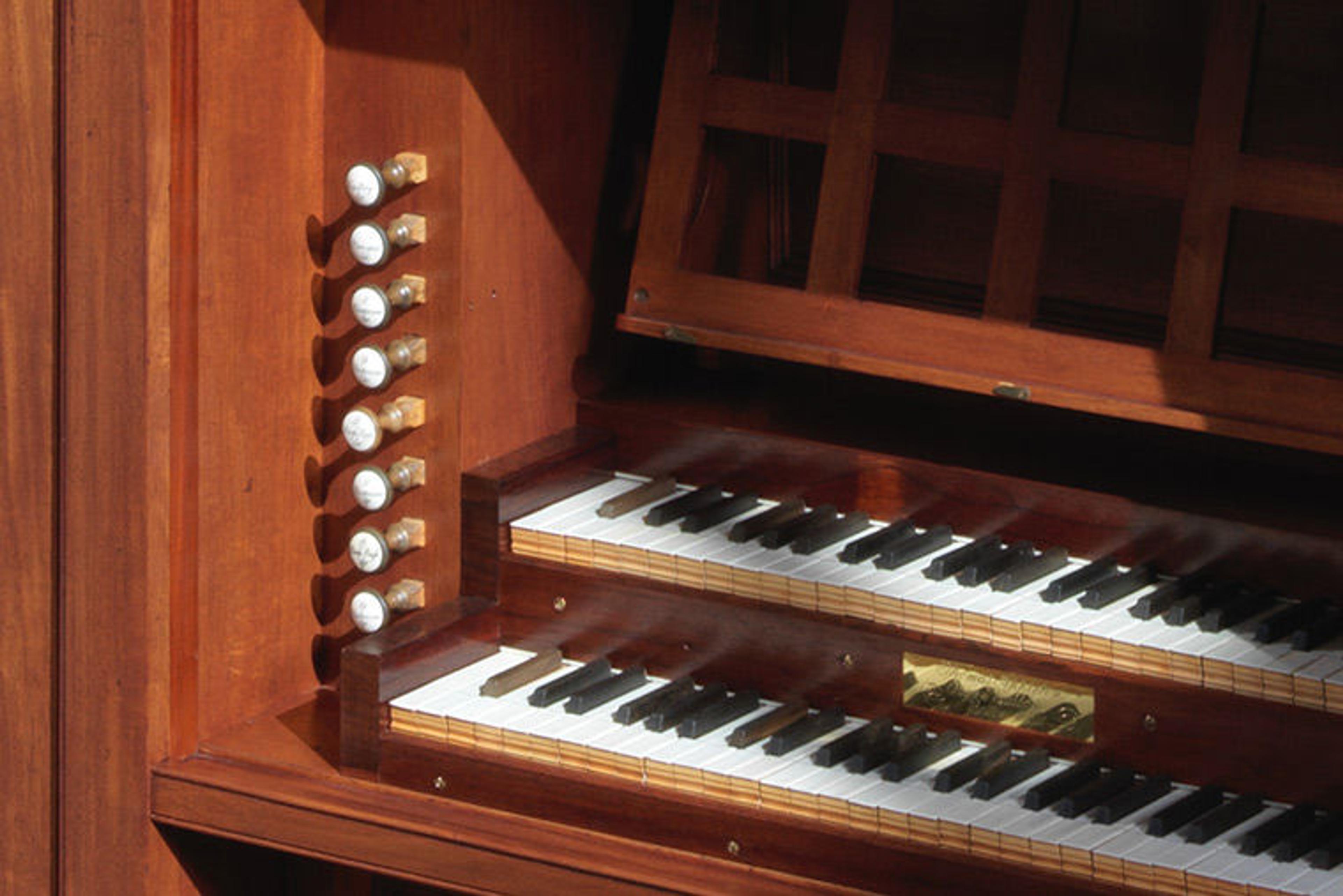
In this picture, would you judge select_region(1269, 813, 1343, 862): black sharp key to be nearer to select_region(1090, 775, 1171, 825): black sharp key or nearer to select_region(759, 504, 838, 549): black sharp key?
select_region(1090, 775, 1171, 825): black sharp key

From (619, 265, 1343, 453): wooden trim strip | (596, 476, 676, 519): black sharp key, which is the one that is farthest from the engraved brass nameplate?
(596, 476, 676, 519): black sharp key

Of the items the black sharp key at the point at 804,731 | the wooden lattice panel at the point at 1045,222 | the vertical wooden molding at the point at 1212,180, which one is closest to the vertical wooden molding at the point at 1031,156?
the wooden lattice panel at the point at 1045,222

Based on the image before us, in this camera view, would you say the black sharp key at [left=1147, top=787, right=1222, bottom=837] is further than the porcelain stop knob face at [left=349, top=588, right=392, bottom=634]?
No

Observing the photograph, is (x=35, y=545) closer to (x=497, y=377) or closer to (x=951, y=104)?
(x=497, y=377)

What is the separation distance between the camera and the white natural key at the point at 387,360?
10.0ft

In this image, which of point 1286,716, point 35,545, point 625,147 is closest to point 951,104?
point 625,147

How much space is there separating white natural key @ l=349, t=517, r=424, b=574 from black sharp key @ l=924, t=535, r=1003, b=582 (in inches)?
23.8

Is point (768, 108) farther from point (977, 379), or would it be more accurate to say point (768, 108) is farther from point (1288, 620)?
point (1288, 620)

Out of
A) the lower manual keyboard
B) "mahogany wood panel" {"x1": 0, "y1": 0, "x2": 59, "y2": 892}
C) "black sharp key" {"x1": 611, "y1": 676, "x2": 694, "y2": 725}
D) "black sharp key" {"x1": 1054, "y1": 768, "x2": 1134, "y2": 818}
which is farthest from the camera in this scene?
"mahogany wood panel" {"x1": 0, "y1": 0, "x2": 59, "y2": 892}

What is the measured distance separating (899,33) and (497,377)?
0.60 meters

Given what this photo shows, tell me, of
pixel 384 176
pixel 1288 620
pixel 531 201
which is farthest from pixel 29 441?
pixel 1288 620

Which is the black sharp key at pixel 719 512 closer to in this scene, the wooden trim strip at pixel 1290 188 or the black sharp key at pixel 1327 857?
the wooden trim strip at pixel 1290 188

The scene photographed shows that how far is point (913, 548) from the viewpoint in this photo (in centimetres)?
294

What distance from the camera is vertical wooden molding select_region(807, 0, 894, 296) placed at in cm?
301
